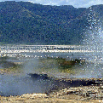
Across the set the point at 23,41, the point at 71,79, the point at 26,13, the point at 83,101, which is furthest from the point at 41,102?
the point at 26,13

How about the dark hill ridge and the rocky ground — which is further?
the dark hill ridge

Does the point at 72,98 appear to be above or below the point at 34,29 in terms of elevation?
below

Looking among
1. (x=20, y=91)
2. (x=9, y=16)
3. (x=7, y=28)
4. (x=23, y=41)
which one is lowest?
(x=20, y=91)

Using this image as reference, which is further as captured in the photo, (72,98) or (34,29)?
(34,29)

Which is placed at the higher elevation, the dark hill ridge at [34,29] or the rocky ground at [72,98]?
the dark hill ridge at [34,29]

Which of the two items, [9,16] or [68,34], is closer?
[68,34]

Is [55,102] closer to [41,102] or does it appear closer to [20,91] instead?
[41,102]

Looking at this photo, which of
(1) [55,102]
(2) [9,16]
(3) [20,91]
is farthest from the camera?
(2) [9,16]

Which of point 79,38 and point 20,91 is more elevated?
point 79,38

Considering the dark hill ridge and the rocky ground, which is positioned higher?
the dark hill ridge

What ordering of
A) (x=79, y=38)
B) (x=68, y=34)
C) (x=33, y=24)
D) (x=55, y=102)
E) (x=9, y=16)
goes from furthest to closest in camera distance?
(x=9, y=16) < (x=33, y=24) < (x=68, y=34) < (x=79, y=38) < (x=55, y=102)

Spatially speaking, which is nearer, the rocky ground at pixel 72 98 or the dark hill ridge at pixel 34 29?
the rocky ground at pixel 72 98
